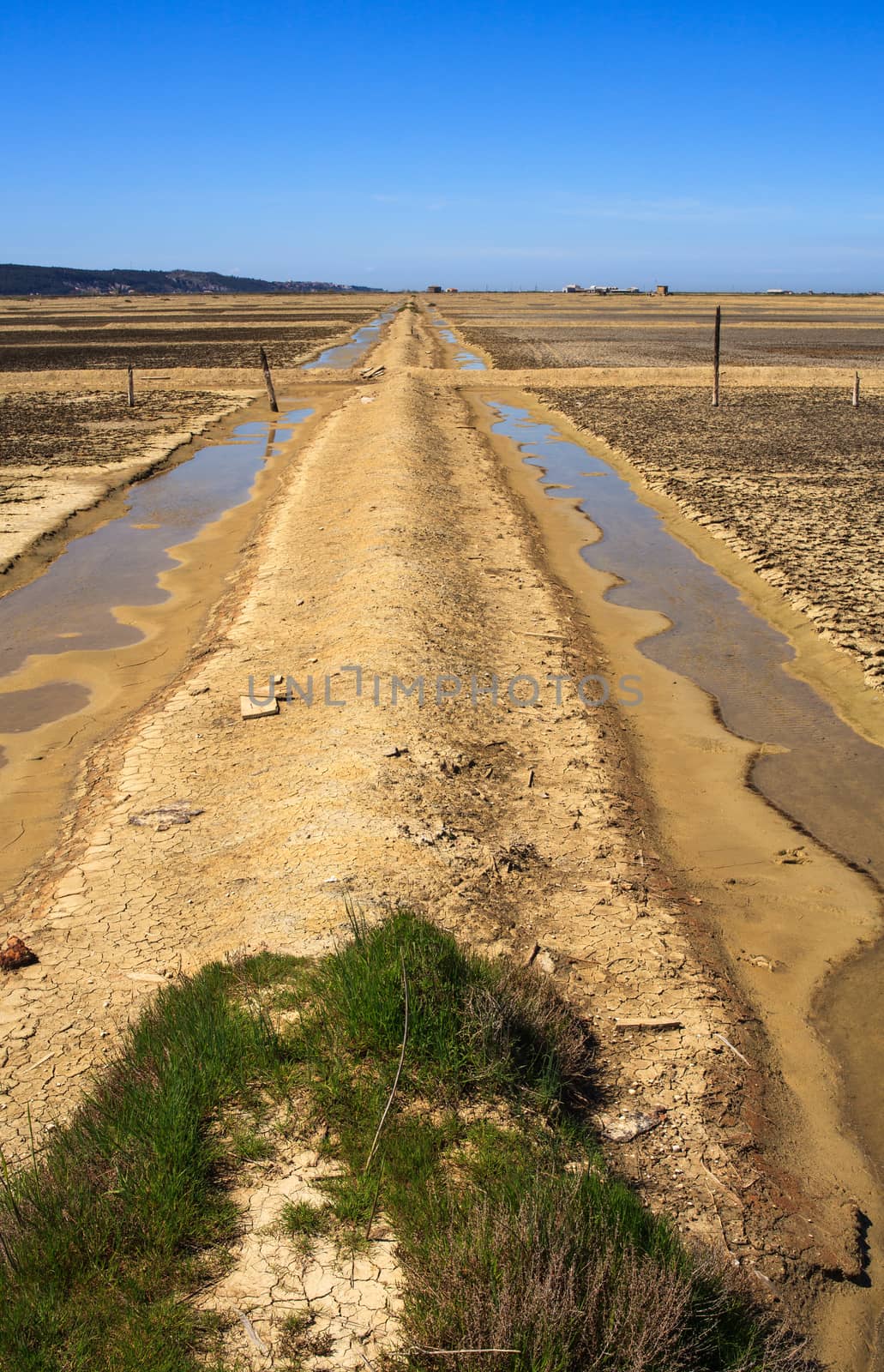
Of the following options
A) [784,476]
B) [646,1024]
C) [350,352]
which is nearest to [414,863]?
[646,1024]

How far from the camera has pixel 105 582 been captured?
13.4 metres

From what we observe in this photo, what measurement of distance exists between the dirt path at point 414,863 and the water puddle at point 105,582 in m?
1.41

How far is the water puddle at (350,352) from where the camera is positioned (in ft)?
135

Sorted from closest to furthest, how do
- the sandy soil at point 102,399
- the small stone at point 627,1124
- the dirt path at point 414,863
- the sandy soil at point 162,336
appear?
the small stone at point 627,1124, the dirt path at point 414,863, the sandy soil at point 102,399, the sandy soil at point 162,336

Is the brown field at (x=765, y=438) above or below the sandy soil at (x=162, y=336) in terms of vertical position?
below

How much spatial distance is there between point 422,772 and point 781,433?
19470 millimetres

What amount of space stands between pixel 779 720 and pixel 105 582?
30.1ft

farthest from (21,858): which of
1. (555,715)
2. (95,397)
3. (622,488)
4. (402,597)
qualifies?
(95,397)

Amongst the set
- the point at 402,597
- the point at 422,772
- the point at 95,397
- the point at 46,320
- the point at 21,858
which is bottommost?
the point at 21,858

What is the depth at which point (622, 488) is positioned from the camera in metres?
18.3

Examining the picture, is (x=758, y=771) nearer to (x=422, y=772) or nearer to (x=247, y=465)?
(x=422, y=772)

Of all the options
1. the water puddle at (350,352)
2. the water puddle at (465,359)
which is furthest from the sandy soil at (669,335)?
the water puddle at (350,352)

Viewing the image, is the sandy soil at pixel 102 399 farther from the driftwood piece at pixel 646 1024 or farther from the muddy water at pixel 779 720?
the driftwood piece at pixel 646 1024

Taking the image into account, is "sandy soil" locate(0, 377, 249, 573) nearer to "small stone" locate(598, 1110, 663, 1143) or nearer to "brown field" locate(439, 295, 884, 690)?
"brown field" locate(439, 295, 884, 690)
